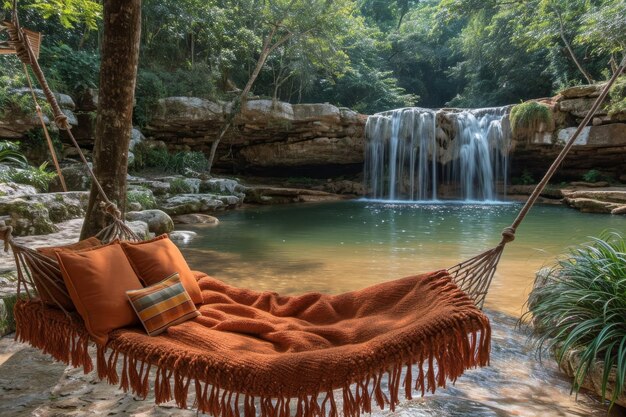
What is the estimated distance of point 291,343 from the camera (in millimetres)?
1447

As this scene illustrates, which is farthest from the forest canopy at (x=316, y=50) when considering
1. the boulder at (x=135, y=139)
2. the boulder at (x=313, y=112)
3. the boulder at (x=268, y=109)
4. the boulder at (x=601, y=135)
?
the boulder at (x=601, y=135)

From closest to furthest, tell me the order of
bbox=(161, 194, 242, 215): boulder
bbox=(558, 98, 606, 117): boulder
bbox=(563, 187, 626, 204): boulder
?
bbox=(161, 194, 242, 215): boulder
bbox=(563, 187, 626, 204): boulder
bbox=(558, 98, 606, 117): boulder

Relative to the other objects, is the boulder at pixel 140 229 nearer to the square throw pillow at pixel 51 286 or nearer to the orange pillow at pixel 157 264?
the orange pillow at pixel 157 264

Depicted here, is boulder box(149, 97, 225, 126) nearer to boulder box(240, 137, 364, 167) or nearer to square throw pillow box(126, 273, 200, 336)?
boulder box(240, 137, 364, 167)

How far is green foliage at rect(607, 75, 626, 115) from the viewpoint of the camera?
886cm

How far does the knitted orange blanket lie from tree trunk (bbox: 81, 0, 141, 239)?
805 millimetres

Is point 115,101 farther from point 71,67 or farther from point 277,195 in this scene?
point 277,195

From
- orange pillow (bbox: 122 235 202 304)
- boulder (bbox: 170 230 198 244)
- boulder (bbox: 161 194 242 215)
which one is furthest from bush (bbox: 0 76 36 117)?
orange pillow (bbox: 122 235 202 304)

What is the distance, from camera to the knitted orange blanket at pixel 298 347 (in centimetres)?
118

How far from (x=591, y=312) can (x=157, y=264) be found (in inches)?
70.1

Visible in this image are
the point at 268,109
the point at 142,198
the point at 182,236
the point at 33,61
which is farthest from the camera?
the point at 268,109

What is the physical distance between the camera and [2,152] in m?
5.62

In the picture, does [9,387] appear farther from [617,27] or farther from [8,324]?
[617,27]

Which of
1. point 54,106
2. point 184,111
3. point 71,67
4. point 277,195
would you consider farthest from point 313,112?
point 54,106
